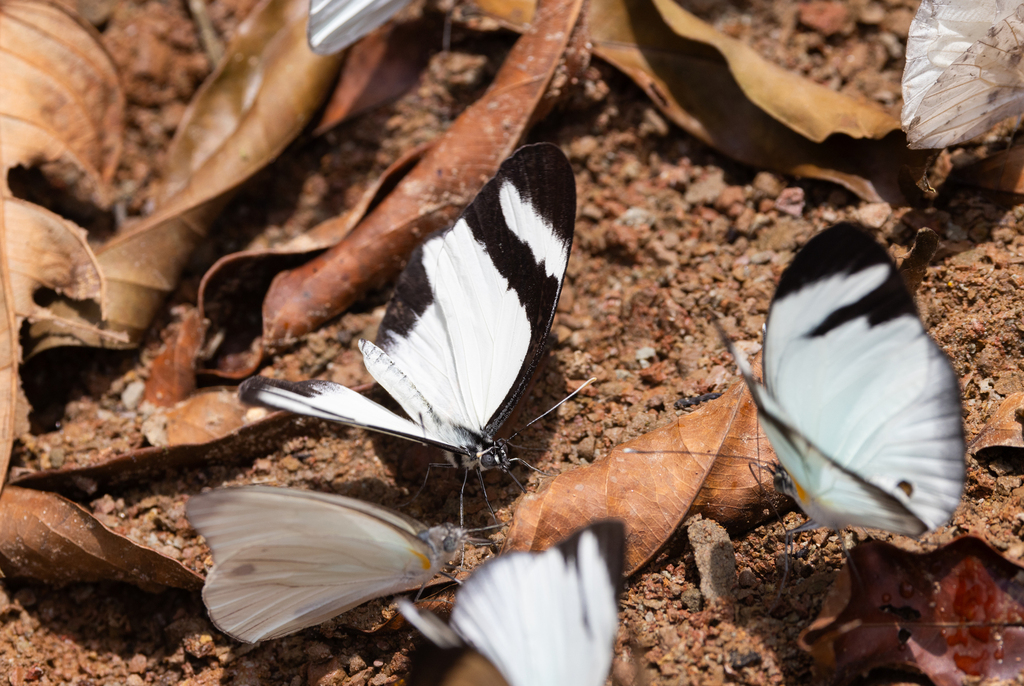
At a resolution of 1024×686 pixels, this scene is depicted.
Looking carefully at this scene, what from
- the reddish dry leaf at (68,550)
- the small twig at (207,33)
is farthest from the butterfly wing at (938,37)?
the small twig at (207,33)

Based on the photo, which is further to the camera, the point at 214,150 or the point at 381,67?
the point at 381,67

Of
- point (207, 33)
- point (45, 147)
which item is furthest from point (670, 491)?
point (207, 33)

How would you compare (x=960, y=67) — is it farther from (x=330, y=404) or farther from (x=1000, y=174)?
(x=330, y=404)

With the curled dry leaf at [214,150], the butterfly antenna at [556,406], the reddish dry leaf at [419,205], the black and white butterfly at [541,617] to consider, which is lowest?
the butterfly antenna at [556,406]

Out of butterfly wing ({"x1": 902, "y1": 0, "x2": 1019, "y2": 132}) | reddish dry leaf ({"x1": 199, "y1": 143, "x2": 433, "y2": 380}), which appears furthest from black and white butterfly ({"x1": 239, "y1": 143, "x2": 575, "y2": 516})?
butterfly wing ({"x1": 902, "y1": 0, "x2": 1019, "y2": 132})

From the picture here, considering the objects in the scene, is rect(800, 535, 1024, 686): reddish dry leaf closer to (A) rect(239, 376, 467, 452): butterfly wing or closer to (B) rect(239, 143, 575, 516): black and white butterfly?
(B) rect(239, 143, 575, 516): black and white butterfly

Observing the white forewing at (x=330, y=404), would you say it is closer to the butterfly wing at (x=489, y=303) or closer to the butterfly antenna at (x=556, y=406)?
the butterfly wing at (x=489, y=303)
